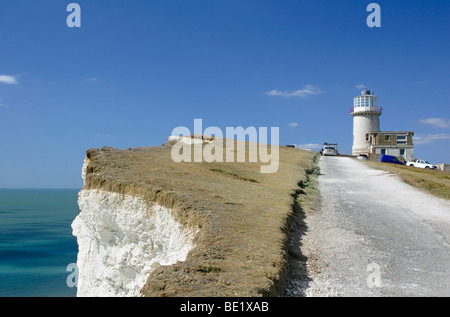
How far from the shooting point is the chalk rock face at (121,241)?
1297 cm

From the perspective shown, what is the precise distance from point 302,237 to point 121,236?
7.14 m

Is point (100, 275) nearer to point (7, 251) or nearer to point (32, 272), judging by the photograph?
point (32, 272)

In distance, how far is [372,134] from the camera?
84.8 metres

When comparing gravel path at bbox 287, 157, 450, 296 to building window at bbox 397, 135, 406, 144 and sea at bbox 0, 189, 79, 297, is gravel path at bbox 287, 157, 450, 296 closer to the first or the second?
sea at bbox 0, 189, 79, 297

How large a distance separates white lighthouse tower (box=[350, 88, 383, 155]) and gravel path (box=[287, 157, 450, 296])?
69.3 metres

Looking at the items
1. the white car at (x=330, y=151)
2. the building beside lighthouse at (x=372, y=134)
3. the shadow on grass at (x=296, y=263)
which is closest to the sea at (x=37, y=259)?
the shadow on grass at (x=296, y=263)

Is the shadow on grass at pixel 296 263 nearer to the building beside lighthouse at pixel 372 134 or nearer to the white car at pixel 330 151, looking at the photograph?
the white car at pixel 330 151

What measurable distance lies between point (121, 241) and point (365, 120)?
82586 mm

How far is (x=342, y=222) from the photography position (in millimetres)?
14484

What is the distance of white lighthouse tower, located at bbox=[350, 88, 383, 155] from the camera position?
3442 inches

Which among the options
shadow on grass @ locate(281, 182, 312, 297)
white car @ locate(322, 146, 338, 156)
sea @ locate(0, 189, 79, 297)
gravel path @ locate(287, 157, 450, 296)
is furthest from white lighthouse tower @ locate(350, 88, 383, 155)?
shadow on grass @ locate(281, 182, 312, 297)

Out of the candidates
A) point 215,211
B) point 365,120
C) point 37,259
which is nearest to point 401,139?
point 365,120

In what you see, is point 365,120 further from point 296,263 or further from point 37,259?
point 296,263
